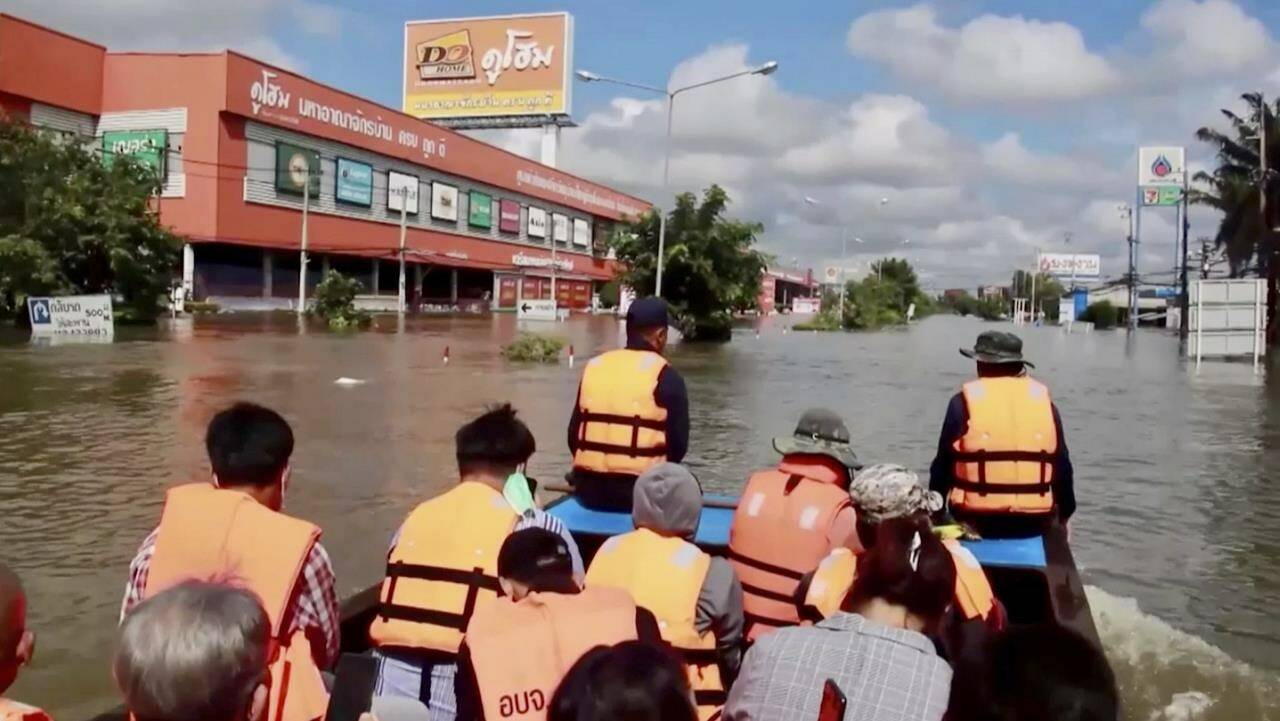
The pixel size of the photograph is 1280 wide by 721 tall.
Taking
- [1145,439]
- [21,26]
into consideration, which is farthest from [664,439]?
[21,26]

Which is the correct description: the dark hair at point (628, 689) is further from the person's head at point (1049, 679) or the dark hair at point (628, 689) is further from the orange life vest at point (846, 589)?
the orange life vest at point (846, 589)

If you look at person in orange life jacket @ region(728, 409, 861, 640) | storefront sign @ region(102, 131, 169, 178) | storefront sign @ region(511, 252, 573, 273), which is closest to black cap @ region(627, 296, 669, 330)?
person in orange life jacket @ region(728, 409, 861, 640)

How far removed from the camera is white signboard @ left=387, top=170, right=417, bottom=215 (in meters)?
60.8

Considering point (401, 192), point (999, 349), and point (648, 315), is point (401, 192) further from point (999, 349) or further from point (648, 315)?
point (999, 349)

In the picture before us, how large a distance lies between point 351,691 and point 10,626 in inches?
30.4

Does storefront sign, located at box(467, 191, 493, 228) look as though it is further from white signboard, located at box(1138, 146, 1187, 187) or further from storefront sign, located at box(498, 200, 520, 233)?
white signboard, located at box(1138, 146, 1187, 187)

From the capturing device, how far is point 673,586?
11.4 ft

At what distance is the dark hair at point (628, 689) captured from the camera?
1946 mm

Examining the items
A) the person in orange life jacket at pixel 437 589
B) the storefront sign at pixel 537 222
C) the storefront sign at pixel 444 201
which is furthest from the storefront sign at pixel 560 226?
the person in orange life jacket at pixel 437 589

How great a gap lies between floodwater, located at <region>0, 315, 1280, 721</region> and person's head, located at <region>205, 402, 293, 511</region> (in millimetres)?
3066

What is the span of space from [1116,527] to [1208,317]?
2446 cm

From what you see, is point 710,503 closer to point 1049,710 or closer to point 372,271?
point 1049,710

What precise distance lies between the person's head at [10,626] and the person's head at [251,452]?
2.68 feet

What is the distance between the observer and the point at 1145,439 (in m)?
16.1
